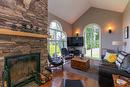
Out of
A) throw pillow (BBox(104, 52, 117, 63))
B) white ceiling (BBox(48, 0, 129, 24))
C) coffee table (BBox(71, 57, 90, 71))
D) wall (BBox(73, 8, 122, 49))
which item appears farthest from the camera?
wall (BBox(73, 8, 122, 49))

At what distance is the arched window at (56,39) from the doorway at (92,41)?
1.77 m

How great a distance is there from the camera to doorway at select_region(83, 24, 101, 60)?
9328 mm

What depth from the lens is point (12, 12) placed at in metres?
3.05

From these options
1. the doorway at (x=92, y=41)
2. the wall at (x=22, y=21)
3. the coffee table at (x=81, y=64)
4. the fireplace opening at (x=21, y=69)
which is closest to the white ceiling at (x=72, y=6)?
the doorway at (x=92, y=41)

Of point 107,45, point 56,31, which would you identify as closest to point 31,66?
point 56,31

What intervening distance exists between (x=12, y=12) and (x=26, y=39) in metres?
0.83

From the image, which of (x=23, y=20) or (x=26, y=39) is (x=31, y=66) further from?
(x=23, y=20)

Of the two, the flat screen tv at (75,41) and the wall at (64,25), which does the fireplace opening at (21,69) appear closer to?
the wall at (64,25)

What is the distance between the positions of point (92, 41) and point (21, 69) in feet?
22.9

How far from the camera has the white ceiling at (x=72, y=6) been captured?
6913 mm

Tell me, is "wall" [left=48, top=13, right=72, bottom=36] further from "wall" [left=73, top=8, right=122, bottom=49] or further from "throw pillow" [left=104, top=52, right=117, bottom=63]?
"throw pillow" [left=104, top=52, right=117, bottom=63]

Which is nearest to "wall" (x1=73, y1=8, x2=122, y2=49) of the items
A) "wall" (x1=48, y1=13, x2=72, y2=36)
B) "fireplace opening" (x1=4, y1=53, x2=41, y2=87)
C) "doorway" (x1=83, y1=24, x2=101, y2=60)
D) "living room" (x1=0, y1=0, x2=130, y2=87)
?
"living room" (x1=0, y1=0, x2=130, y2=87)

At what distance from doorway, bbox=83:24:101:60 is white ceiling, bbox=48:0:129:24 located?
1.32m

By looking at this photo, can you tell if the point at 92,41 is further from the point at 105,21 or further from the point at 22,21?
the point at 22,21
